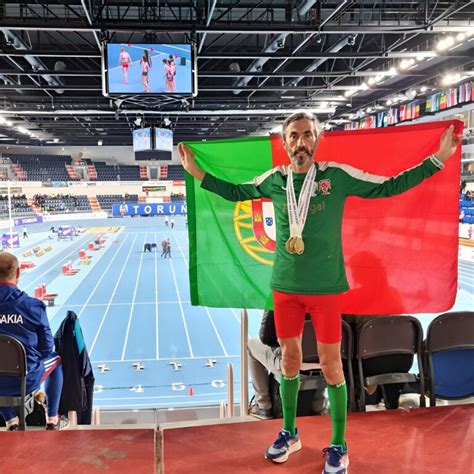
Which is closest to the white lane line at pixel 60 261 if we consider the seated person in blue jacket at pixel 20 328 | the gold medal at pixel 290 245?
the seated person in blue jacket at pixel 20 328

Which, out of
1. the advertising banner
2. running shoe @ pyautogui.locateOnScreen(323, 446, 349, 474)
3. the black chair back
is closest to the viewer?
running shoe @ pyautogui.locateOnScreen(323, 446, 349, 474)

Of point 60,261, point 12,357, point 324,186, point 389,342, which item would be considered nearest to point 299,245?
point 324,186

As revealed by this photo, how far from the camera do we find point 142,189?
43.9m

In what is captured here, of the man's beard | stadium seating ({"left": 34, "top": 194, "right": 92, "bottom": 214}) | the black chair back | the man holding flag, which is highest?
stadium seating ({"left": 34, "top": 194, "right": 92, "bottom": 214})

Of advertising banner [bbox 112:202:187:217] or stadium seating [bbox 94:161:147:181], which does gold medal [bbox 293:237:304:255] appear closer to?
advertising banner [bbox 112:202:187:217]

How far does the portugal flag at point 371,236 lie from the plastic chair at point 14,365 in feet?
4.09

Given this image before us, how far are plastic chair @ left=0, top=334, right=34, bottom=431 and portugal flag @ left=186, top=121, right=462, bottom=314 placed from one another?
4.09ft

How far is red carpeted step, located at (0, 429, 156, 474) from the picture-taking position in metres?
2.27

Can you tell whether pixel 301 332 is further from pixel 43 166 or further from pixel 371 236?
pixel 43 166

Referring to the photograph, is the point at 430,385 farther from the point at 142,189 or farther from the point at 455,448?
the point at 142,189

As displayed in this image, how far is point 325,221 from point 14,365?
1.92 metres

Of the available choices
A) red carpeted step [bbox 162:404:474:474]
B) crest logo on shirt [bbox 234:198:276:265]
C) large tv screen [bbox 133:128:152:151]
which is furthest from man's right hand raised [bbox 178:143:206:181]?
large tv screen [bbox 133:128:152:151]

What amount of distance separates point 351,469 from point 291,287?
89 cm

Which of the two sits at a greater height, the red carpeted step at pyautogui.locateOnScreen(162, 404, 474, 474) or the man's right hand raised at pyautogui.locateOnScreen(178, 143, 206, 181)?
the man's right hand raised at pyautogui.locateOnScreen(178, 143, 206, 181)
